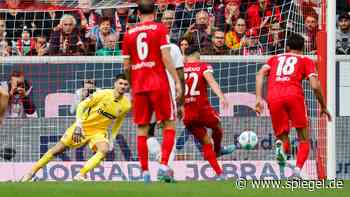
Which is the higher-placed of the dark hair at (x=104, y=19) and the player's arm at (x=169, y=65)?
the dark hair at (x=104, y=19)

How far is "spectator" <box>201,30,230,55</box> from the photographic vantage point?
21.2 metres

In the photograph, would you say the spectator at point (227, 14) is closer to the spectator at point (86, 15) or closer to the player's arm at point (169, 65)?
the spectator at point (86, 15)

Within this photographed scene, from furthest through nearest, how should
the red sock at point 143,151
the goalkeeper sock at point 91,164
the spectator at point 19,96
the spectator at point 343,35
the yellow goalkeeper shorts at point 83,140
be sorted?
the spectator at point 343,35 → the spectator at point 19,96 → the yellow goalkeeper shorts at point 83,140 → the goalkeeper sock at point 91,164 → the red sock at point 143,151

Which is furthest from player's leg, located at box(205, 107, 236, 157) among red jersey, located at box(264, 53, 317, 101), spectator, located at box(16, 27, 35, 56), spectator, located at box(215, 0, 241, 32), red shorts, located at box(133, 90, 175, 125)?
spectator, located at box(16, 27, 35, 56)

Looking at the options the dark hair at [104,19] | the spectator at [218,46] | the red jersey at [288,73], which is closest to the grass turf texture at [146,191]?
the red jersey at [288,73]

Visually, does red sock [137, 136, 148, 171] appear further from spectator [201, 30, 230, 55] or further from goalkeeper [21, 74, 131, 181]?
spectator [201, 30, 230, 55]

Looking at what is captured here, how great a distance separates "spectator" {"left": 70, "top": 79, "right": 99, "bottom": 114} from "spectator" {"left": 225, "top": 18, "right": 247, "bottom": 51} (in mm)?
2354

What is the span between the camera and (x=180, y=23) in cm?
2159

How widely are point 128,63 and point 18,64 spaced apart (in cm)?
614

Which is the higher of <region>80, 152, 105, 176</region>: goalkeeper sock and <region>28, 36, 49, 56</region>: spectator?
<region>28, 36, 49, 56</region>: spectator

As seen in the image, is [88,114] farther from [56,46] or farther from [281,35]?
[281,35]

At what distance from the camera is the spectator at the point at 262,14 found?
21.2 meters

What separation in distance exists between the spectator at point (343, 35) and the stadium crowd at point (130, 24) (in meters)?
0.98

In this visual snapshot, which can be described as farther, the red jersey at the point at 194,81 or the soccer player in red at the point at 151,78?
the red jersey at the point at 194,81
